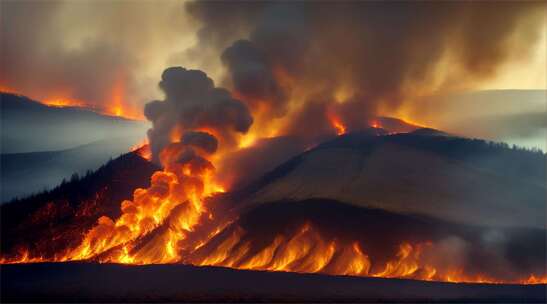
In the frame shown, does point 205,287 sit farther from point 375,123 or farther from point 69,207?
point 375,123

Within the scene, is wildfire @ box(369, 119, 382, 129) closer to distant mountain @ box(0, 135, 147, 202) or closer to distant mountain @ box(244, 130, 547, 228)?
distant mountain @ box(244, 130, 547, 228)

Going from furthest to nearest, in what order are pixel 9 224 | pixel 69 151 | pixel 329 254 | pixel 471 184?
pixel 69 151 → pixel 471 184 → pixel 9 224 → pixel 329 254

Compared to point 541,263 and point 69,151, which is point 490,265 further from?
point 69,151

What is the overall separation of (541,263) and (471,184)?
15.4 m

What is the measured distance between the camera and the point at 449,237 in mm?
84312

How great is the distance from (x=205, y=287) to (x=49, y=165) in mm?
45381

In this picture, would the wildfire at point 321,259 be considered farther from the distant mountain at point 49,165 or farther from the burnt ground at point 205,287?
the distant mountain at point 49,165

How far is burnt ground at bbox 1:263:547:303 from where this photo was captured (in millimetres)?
68062

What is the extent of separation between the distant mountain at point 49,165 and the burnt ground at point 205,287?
26.5 meters

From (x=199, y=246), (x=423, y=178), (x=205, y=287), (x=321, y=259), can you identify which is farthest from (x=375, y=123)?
(x=205, y=287)

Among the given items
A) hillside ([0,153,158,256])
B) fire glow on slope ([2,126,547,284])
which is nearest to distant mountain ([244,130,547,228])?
fire glow on slope ([2,126,547,284])

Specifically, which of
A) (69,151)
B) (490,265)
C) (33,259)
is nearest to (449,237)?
(490,265)

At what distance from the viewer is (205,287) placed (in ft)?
227

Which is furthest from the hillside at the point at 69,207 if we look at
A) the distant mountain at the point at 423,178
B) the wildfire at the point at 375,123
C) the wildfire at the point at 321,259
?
the wildfire at the point at 375,123
